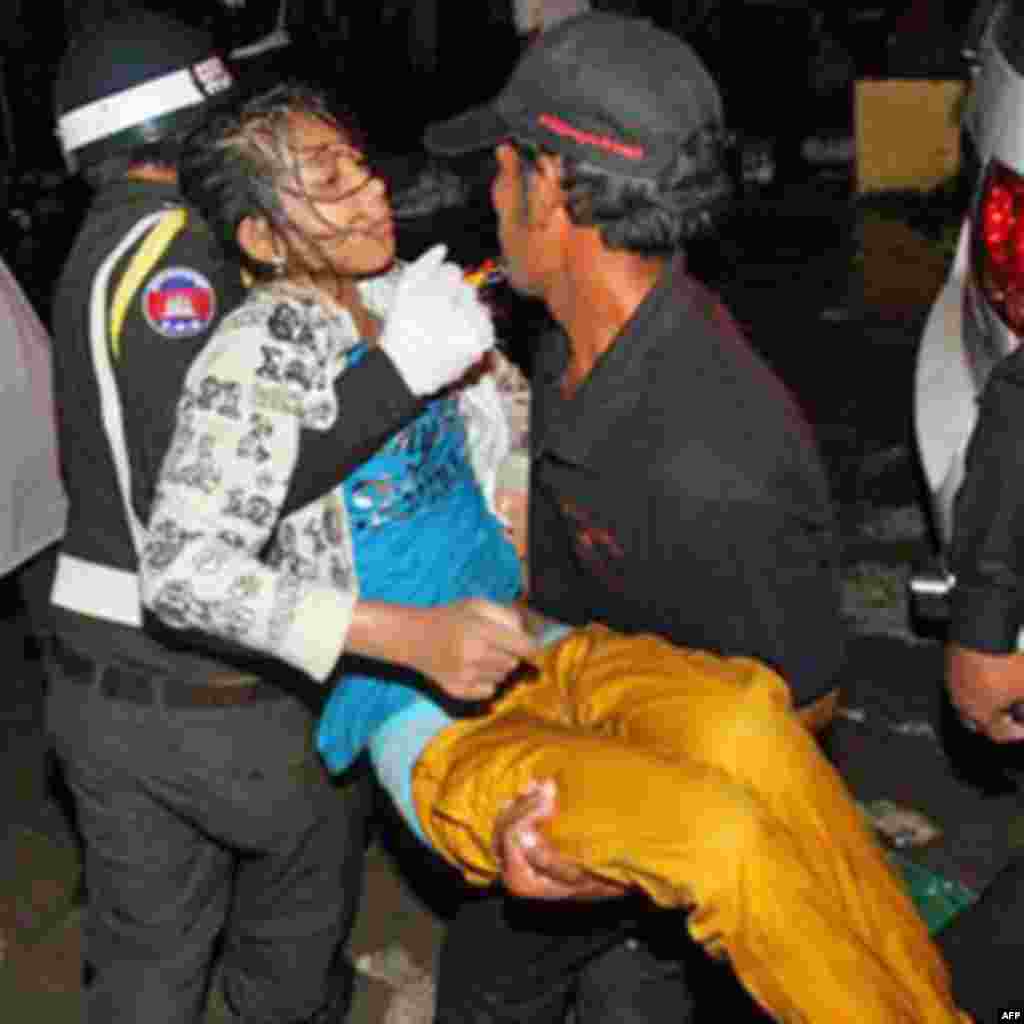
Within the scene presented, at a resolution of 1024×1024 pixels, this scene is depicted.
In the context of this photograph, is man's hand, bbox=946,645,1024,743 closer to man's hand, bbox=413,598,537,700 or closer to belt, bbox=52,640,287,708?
man's hand, bbox=413,598,537,700

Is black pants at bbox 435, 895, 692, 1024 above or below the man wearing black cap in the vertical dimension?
below

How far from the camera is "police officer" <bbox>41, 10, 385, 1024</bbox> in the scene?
2541 millimetres

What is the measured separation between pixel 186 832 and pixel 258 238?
3.68 ft

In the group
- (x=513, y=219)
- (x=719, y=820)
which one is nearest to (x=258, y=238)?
(x=513, y=219)

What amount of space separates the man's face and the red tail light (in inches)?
54.9

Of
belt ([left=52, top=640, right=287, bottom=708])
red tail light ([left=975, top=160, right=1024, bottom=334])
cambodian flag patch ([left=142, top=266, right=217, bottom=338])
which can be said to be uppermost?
cambodian flag patch ([left=142, top=266, right=217, bottom=338])

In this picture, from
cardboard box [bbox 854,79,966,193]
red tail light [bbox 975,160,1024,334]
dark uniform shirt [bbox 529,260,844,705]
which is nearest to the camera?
dark uniform shirt [bbox 529,260,844,705]

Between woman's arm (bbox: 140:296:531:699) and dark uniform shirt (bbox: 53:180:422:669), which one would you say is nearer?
woman's arm (bbox: 140:296:531:699)

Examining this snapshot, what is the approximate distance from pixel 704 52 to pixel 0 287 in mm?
11055

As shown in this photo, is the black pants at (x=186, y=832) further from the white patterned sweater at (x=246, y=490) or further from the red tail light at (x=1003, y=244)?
the red tail light at (x=1003, y=244)

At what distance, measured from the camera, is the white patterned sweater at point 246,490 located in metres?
2.31

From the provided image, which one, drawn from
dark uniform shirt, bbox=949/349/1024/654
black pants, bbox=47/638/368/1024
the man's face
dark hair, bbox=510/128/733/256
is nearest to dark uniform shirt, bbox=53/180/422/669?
black pants, bbox=47/638/368/1024

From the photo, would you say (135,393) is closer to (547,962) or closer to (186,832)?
(186,832)

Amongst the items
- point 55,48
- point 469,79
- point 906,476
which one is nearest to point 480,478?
point 906,476
